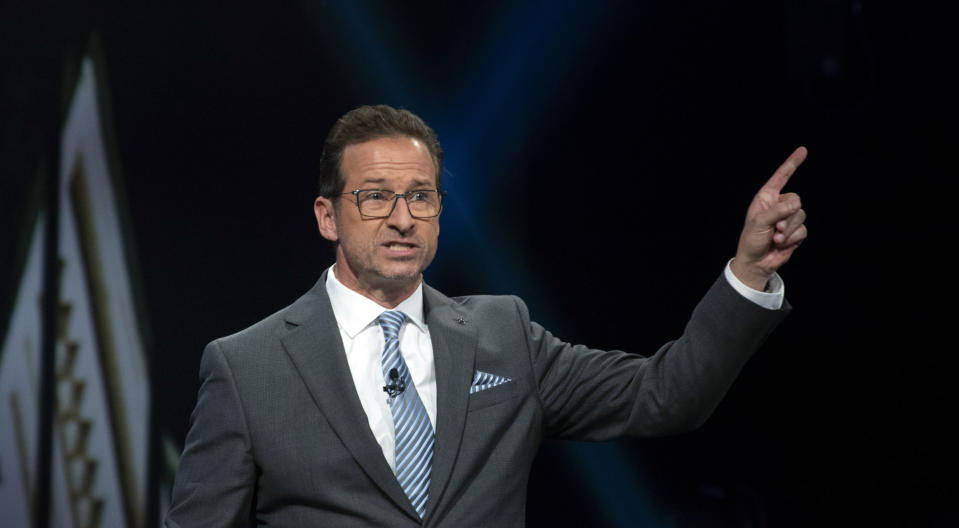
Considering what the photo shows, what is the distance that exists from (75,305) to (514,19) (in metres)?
1.80

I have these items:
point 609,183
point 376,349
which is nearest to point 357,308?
point 376,349

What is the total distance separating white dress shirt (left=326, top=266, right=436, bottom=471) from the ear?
0.09 meters

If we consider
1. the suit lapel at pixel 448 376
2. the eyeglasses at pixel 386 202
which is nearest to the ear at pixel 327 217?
the eyeglasses at pixel 386 202

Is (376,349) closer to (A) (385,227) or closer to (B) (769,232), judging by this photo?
(A) (385,227)

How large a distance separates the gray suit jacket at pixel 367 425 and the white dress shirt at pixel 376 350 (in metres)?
0.03

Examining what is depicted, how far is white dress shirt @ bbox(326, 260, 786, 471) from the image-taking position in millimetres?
1808

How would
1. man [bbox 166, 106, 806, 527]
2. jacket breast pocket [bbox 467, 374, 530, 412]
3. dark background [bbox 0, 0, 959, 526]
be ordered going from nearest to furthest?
man [bbox 166, 106, 806, 527] < jacket breast pocket [bbox 467, 374, 530, 412] < dark background [bbox 0, 0, 959, 526]

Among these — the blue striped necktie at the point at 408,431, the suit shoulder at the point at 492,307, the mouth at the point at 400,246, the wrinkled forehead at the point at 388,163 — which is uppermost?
the wrinkled forehead at the point at 388,163

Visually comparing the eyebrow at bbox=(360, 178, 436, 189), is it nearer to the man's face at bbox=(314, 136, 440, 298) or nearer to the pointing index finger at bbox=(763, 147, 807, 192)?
the man's face at bbox=(314, 136, 440, 298)

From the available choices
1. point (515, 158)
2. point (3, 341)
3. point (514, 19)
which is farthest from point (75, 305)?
point (514, 19)

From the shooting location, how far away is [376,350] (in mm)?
1883

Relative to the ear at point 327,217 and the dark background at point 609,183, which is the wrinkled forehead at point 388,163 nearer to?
the ear at point 327,217

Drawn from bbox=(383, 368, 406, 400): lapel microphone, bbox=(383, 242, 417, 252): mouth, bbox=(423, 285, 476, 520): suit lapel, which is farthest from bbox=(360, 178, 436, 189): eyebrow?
bbox=(383, 368, 406, 400): lapel microphone

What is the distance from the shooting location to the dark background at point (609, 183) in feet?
10.4
